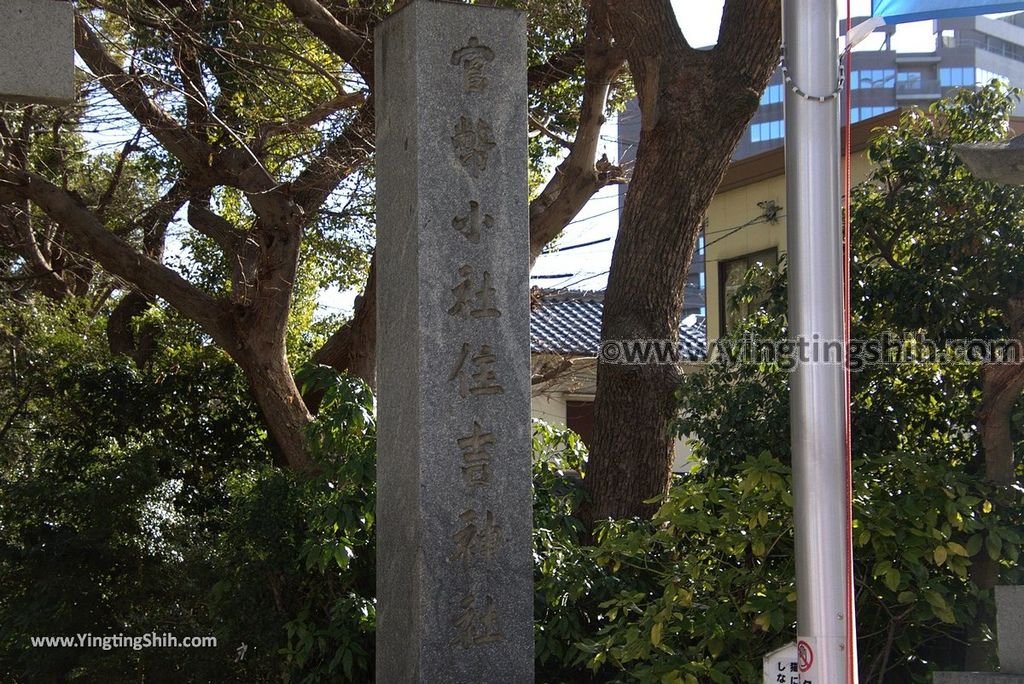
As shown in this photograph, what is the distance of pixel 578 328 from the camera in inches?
754

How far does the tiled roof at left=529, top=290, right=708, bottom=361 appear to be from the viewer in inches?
707

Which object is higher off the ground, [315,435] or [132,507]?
[315,435]

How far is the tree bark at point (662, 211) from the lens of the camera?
25.1ft

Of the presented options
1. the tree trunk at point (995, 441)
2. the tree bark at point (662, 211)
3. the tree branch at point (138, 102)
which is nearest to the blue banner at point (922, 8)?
the tree trunk at point (995, 441)

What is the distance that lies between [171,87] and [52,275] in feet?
12.6

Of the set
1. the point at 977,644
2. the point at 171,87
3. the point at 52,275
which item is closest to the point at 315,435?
the point at 977,644

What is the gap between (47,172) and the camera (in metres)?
12.8

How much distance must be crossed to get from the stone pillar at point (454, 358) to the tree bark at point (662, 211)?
2.65m

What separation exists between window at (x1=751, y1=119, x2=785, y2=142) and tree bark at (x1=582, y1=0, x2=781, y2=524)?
58819 millimetres

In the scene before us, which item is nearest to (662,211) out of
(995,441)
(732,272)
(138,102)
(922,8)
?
(922,8)

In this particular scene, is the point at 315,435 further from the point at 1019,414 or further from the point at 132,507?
the point at 1019,414

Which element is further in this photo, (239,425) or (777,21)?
(239,425)

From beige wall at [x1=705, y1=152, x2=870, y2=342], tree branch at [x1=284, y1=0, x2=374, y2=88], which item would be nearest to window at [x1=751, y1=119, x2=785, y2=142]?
beige wall at [x1=705, y1=152, x2=870, y2=342]

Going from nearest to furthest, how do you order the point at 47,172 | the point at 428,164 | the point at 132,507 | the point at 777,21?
1. the point at 428,164
2. the point at 777,21
3. the point at 132,507
4. the point at 47,172
